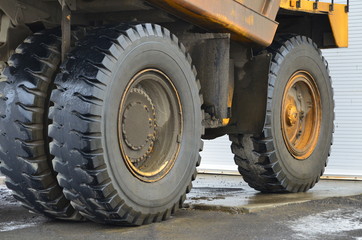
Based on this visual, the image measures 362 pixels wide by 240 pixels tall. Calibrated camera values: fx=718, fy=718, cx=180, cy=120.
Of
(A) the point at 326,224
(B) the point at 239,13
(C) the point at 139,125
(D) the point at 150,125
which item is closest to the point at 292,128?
(B) the point at 239,13

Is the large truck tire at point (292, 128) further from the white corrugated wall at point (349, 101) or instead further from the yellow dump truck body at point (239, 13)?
the white corrugated wall at point (349, 101)

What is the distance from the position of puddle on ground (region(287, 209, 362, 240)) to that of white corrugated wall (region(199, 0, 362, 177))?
13.9ft

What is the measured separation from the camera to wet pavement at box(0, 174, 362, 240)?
443 centimetres

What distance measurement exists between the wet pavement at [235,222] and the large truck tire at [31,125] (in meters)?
0.22

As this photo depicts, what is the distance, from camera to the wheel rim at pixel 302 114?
22.5 ft

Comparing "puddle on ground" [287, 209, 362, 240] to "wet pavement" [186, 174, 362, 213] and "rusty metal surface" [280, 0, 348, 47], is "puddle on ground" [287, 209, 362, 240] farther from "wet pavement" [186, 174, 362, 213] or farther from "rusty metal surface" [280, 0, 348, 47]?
"rusty metal surface" [280, 0, 348, 47]

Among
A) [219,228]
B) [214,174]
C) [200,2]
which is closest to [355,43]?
[214,174]

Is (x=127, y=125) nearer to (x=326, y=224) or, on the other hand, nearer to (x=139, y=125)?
(x=139, y=125)

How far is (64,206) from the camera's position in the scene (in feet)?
15.9

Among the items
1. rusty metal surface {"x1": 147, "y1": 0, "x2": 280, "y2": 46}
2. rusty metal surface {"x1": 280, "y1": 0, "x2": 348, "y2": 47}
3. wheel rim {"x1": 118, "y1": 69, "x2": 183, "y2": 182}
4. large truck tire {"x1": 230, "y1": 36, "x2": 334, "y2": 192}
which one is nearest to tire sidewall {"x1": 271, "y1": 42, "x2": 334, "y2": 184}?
large truck tire {"x1": 230, "y1": 36, "x2": 334, "y2": 192}

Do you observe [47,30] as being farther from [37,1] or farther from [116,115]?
[116,115]

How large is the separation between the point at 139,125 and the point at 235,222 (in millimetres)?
940

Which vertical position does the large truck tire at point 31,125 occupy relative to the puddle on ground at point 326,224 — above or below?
above

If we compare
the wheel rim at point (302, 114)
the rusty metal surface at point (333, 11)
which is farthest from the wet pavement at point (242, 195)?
the rusty metal surface at point (333, 11)
